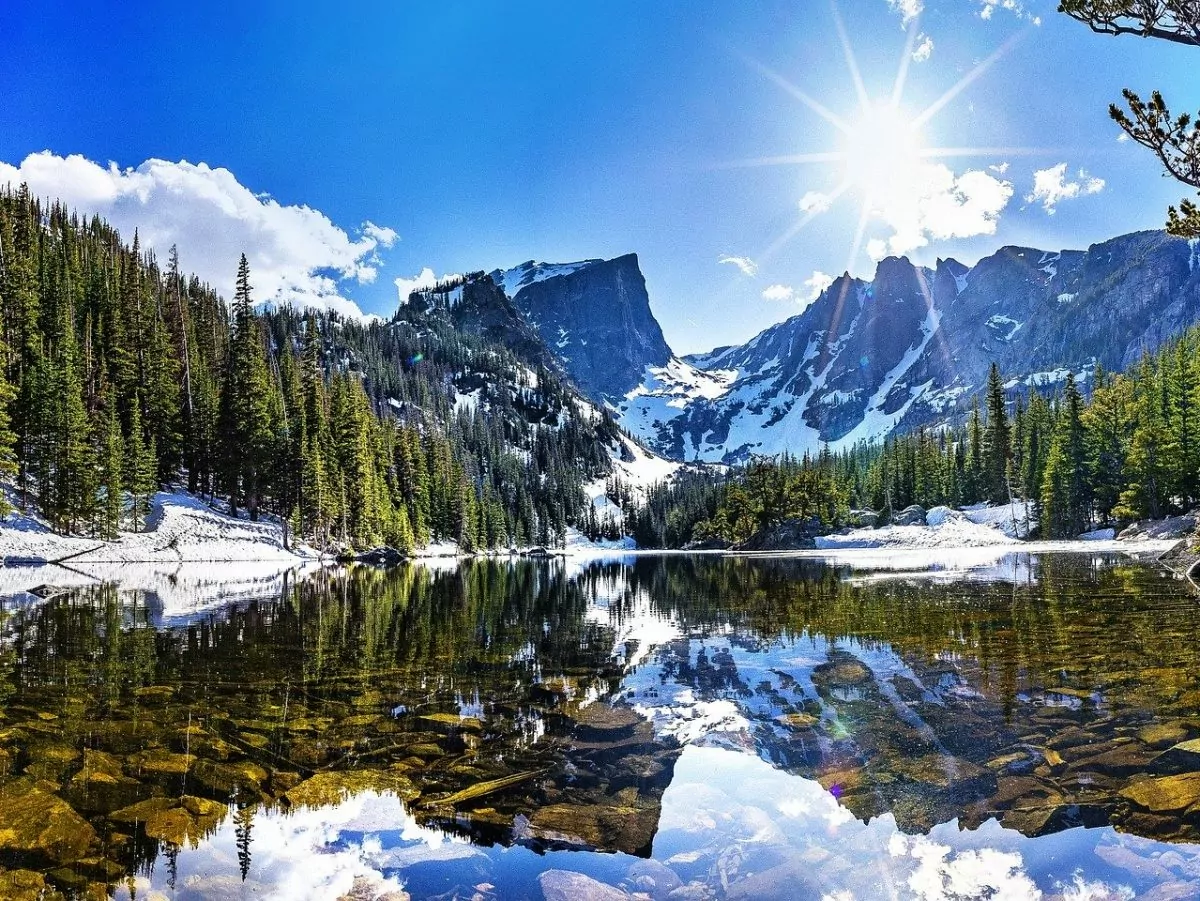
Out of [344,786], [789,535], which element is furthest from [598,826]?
[789,535]

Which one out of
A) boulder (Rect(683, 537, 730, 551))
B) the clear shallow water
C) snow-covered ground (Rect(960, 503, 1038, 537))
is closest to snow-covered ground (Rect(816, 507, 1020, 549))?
snow-covered ground (Rect(960, 503, 1038, 537))

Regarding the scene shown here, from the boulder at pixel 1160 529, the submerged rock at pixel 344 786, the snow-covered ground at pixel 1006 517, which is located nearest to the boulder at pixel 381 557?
the submerged rock at pixel 344 786

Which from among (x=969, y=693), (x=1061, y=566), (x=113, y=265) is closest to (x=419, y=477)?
(x=113, y=265)

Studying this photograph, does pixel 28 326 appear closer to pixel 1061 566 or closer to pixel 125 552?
pixel 125 552

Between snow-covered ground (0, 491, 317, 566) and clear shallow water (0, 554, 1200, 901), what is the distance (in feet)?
146

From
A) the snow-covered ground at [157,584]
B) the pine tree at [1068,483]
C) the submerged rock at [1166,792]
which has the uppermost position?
the pine tree at [1068,483]

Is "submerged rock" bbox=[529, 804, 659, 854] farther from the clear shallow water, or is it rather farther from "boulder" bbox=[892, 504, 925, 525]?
"boulder" bbox=[892, 504, 925, 525]

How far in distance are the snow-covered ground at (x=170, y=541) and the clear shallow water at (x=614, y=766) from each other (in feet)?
146

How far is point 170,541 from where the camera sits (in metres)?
58.7

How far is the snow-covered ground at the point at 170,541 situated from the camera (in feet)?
165

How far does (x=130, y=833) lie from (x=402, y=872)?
105 inches

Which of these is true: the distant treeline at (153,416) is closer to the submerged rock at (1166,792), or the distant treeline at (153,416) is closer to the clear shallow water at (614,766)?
the clear shallow water at (614,766)

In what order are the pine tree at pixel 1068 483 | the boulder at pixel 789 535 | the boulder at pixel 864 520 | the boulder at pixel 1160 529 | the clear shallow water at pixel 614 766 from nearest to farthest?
the clear shallow water at pixel 614 766 < the boulder at pixel 1160 529 < the pine tree at pixel 1068 483 < the boulder at pixel 864 520 < the boulder at pixel 789 535

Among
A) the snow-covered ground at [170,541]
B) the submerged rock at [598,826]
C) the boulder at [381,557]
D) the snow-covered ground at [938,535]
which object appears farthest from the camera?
the snow-covered ground at [938,535]
